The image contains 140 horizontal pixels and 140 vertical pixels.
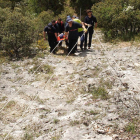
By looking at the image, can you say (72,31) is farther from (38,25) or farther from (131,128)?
(131,128)

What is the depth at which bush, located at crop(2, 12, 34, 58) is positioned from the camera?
24.6 feet

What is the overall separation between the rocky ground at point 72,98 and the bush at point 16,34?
3.09ft

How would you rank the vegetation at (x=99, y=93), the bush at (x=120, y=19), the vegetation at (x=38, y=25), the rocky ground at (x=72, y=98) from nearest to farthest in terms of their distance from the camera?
the rocky ground at (x=72, y=98)
the vegetation at (x=99, y=93)
the vegetation at (x=38, y=25)
the bush at (x=120, y=19)

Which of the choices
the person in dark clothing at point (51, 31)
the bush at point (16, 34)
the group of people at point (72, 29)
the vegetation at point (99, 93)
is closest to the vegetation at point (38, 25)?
the bush at point (16, 34)

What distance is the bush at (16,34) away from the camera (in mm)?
7508

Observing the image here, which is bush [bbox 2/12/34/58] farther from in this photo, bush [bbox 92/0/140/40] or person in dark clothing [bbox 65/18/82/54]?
bush [bbox 92/0/140/40]

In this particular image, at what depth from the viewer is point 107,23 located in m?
9.50

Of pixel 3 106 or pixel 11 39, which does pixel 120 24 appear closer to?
pixel 11 39

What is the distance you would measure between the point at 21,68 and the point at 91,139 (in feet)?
14.5

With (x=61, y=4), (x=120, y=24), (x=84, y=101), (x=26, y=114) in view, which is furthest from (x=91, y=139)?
(x=61, y=4)

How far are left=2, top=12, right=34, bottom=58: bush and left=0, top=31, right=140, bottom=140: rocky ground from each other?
0.94m

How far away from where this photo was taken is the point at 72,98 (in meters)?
4.45

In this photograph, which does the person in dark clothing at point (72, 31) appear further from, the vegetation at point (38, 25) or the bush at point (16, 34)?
the bush at point (16, 34)

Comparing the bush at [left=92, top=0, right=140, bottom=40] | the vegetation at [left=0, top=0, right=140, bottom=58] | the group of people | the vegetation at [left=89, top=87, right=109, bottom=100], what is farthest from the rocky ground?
the bush at [left=92, top=0, right=140, bottom=40]
